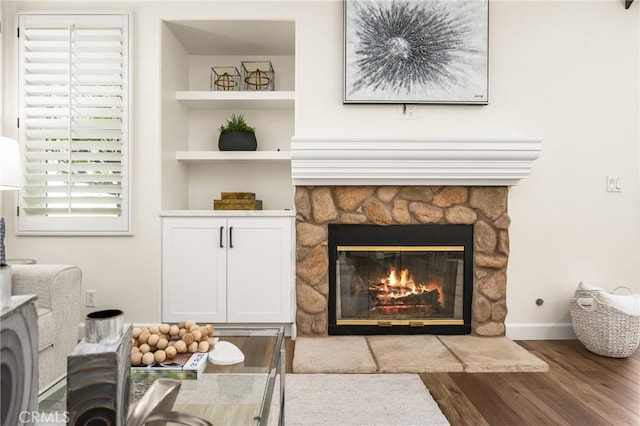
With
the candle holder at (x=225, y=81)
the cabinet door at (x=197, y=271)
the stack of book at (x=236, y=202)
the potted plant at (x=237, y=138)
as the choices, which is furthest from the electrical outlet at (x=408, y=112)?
the cabinet door at (x=197, y=271)

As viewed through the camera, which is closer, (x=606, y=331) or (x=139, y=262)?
(x=606, y=331)

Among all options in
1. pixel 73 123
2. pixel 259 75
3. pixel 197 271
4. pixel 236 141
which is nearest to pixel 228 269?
pixel 197 271

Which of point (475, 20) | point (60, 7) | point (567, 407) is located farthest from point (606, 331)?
point (60, 7)

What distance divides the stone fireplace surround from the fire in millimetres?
365

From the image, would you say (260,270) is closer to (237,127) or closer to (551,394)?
(237,127)

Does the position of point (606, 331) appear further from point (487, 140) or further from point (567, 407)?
point (487, 140)

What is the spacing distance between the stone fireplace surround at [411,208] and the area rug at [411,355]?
6.5 inches

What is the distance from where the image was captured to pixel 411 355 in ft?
8.30

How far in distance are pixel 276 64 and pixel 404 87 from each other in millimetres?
1196

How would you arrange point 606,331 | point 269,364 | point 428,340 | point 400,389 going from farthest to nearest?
point 428,340 → point 606,331 → point 400,389 → point 269,364

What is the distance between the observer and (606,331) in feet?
8.39

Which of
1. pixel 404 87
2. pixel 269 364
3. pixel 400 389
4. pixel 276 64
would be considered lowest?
pixel 400 389

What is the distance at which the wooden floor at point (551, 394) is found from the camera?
182cm

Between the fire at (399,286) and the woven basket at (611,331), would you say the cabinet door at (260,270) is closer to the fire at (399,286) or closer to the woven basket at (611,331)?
the fire at (399,286)
